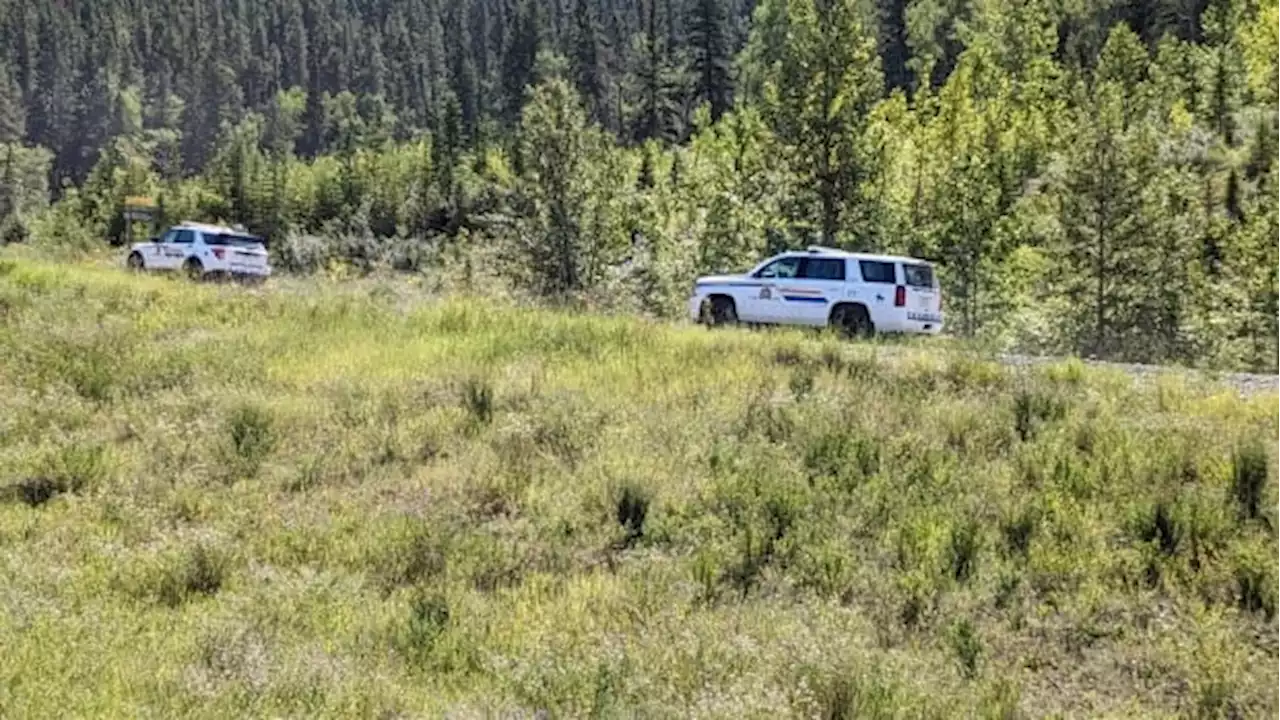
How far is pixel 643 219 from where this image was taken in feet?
171

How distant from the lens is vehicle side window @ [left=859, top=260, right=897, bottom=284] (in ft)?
63.1

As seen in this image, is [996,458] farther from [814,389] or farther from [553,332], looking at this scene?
[553,332]

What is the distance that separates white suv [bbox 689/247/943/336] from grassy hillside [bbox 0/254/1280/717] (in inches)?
218

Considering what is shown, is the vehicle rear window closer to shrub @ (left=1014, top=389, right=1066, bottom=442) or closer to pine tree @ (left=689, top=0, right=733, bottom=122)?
shrub @ (left=1014, top=389, right=1066, bottom=442)

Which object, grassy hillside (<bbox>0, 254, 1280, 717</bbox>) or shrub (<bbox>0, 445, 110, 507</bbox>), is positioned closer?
grassy hillside (<bbox>0, 254, 1280, 717</bbox>)

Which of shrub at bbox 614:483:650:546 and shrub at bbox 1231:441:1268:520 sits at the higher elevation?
shrub at bbox 1231:441:1268:520

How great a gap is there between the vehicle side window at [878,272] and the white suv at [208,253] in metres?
19.3

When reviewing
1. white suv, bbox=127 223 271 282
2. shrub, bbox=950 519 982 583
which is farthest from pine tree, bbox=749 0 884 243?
shrub, bbox=950 519 982 583

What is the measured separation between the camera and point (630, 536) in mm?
8352

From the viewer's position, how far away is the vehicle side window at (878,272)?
19.2m

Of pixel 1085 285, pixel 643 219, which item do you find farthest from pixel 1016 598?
pixel 643 219

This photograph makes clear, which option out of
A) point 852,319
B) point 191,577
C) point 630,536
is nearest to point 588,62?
point 852,319

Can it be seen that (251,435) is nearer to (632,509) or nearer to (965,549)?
(632,509)

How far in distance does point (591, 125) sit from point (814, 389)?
94.5 feet
